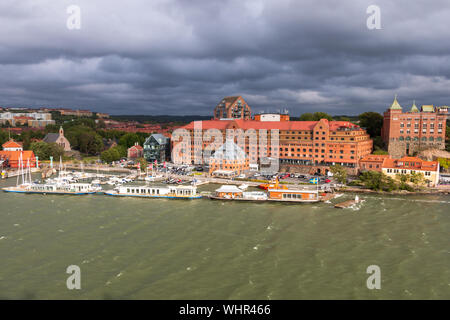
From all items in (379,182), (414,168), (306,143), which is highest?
(306,143)

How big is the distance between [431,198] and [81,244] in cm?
5098

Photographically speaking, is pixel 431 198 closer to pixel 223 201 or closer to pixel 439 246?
pixel 439 246

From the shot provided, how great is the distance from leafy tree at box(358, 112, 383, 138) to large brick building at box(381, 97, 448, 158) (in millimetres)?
13505

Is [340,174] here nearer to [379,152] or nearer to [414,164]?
[414,164]

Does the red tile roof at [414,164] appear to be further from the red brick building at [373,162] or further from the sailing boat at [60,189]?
the sailing boat at [60,189]

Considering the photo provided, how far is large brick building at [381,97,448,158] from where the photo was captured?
265 ft

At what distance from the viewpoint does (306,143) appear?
8338cm

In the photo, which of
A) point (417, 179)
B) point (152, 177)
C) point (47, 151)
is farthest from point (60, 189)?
point (417, 179)

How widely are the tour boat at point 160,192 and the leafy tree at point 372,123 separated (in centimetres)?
6200

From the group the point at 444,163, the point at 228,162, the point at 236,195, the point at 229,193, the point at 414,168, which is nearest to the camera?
the point at 229,193

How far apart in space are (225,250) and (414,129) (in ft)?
216

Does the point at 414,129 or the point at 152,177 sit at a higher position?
the point at 414,129

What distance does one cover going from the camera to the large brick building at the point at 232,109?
110 meters

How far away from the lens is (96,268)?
3072 cm
